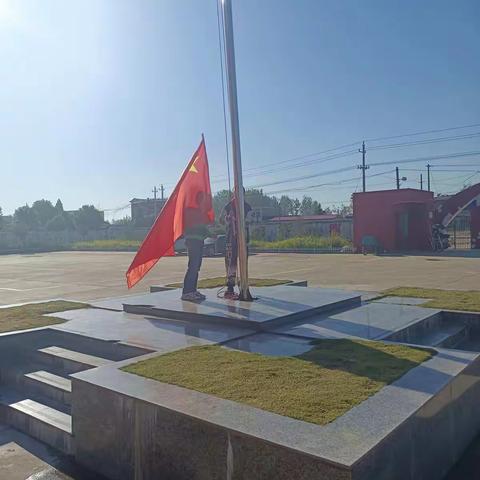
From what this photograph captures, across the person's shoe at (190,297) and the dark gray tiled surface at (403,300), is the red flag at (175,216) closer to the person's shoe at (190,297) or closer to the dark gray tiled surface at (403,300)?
the person's shoe at (190,297)

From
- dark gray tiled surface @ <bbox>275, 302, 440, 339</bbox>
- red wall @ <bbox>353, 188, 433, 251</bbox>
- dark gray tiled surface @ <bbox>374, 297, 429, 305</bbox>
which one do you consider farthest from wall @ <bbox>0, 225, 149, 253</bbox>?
dark gray tiled surface @ <bbox>275, 302, 440, 339</bbox>

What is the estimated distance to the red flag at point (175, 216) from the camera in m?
6.69

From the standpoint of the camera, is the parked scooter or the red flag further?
the parked scooter

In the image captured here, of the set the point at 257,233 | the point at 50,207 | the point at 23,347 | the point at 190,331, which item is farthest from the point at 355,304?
the point at 50,207

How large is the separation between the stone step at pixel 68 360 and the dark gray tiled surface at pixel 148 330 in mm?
296

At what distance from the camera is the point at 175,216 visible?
22.5 ft

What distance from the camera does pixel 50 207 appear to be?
72.8 metres

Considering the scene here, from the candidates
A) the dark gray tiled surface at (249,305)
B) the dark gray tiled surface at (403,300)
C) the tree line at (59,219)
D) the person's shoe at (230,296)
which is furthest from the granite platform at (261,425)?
the tree line at (59,219)

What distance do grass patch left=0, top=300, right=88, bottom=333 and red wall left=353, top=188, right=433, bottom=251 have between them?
20.3 m

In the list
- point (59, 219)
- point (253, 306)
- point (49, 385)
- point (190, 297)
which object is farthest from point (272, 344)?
point (59, 219)

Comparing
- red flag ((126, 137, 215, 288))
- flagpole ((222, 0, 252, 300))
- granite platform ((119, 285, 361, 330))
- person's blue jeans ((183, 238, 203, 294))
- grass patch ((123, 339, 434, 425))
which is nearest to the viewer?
grass patch ((123, 339, 434, 425))

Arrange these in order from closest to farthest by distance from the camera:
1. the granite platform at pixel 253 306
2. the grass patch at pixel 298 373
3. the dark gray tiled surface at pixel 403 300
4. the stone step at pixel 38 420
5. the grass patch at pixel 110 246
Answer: the grass patch at pixel 298 373
the stone step at pixel 38 420
the granite platform at pixel 253 306
the dark gray tiled surface at pixel 403 300
the grass patch at pixel 110 246

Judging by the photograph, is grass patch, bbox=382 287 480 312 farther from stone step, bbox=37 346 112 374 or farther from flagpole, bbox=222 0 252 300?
stone step, bbox=37 346 112 374

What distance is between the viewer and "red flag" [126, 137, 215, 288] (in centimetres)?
669
